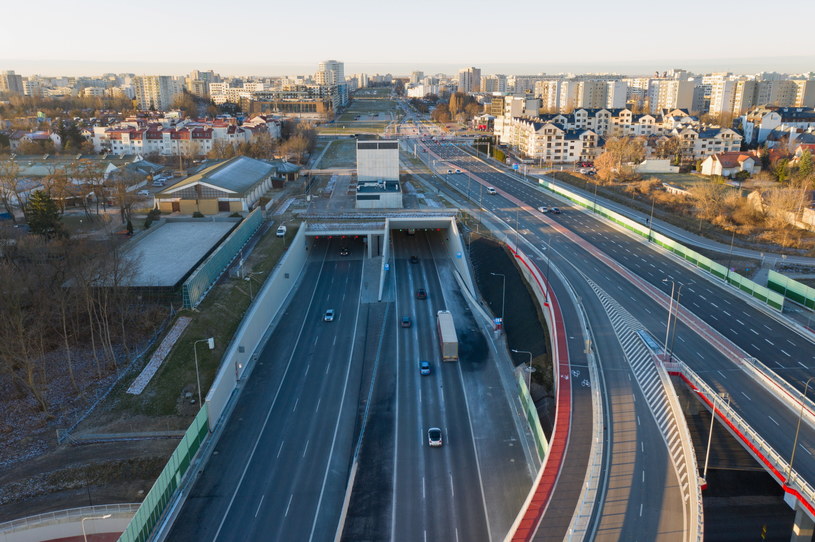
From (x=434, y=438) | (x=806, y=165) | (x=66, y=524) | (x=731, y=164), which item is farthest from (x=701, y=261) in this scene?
(x=731, y=164)

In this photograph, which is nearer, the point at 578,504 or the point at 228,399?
the point at 578,504

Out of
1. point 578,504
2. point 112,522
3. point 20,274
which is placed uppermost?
point 20,274

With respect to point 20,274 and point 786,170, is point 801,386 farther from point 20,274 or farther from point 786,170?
point 786,170

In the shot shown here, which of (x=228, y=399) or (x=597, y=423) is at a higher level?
(x=597, y=423)

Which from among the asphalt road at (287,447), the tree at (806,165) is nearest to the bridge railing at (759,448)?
the asphalt road at (287,447)

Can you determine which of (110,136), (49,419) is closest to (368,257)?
(49,419)

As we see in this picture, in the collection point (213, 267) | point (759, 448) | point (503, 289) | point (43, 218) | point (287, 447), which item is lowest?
point (287, 447)

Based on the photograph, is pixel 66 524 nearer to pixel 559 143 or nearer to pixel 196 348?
pixel 196 348
